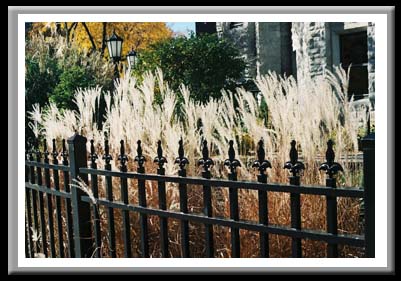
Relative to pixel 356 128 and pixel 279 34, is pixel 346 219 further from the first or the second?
pixel 279 34

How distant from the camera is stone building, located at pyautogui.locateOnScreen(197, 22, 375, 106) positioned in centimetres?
824

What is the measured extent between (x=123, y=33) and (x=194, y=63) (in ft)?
5.52

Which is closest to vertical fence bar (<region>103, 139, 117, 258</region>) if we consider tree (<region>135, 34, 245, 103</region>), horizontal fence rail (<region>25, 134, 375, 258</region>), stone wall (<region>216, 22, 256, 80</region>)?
horizontal fence rail (<region>25, 134, 375, 258</region>)

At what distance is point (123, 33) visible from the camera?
31.3 feet

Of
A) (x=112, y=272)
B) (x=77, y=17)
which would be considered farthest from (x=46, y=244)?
(x=77, y=17)

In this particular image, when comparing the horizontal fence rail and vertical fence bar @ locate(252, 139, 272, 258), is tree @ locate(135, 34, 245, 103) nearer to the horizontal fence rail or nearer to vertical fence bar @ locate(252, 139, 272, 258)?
the horizontal fence rail

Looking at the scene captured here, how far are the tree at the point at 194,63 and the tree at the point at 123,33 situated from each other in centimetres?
28

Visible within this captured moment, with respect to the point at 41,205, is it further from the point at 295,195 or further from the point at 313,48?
the point at 313,48

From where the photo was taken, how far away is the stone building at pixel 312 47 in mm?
8238

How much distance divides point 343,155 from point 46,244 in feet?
6.81

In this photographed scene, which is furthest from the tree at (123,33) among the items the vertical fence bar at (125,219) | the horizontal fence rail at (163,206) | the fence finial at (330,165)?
the fence finial at (330,165)

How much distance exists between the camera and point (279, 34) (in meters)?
11.6

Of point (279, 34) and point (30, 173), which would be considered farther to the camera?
point (279, 34)

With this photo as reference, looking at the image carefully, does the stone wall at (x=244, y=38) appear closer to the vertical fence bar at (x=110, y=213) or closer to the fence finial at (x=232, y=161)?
the vertical fence bar at (x=110, y=213)
